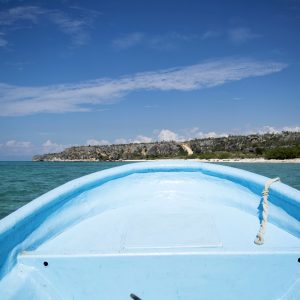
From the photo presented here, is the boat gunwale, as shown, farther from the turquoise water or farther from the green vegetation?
the green vegetation

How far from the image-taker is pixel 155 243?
2.08 m

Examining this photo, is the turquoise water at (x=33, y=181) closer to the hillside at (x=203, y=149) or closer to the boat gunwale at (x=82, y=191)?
the boat gunwale at (x=82, y=191)

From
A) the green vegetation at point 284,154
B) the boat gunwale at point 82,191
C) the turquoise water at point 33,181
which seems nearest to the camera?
the boat gunwale at point 82,191

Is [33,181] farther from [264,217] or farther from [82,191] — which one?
[264,217]

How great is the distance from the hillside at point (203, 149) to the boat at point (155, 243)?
215 feet

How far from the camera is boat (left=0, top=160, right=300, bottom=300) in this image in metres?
1.85

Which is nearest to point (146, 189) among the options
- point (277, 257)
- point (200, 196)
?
point (200, 196)

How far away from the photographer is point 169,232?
2209mm

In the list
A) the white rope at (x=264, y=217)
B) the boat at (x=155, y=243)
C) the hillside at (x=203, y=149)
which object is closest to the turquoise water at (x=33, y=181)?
the boat at (x=155, y=243)

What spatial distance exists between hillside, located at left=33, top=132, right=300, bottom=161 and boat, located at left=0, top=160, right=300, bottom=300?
65.7m

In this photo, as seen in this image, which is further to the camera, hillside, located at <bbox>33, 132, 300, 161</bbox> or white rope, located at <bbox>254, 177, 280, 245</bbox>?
hillside, located at <bbox>33, 132, 300, 161</bbox>

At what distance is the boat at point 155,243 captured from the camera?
185cm

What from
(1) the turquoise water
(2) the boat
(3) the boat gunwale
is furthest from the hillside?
(2) the boat

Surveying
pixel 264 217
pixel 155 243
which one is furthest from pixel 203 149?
pixel 155 243
